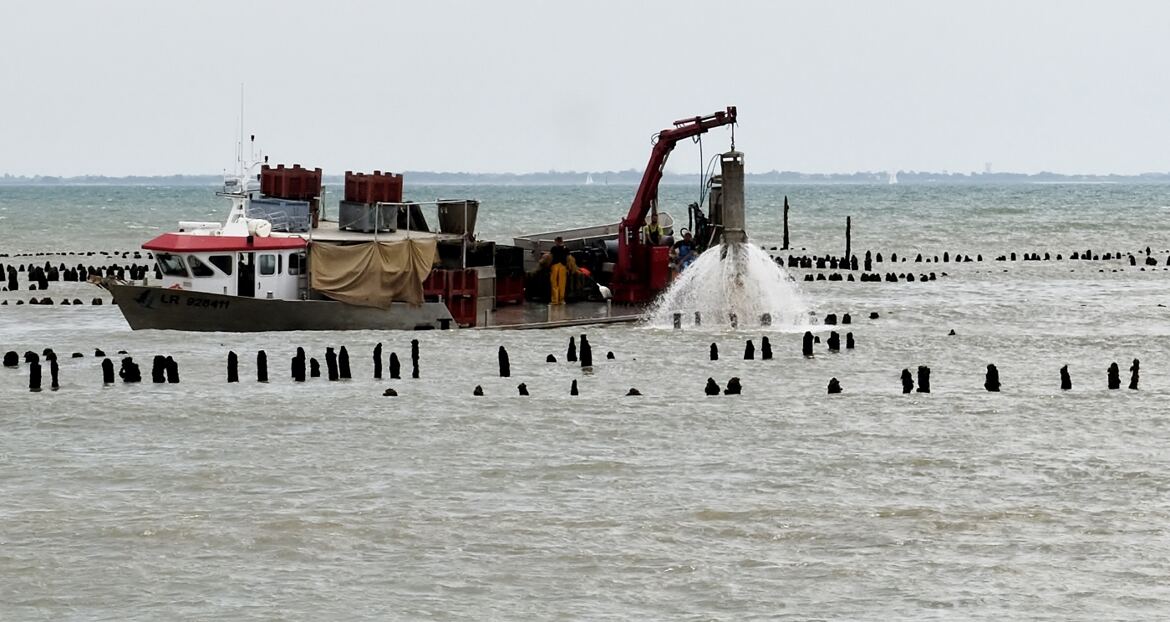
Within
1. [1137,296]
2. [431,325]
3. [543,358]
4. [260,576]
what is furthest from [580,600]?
[1137,296]

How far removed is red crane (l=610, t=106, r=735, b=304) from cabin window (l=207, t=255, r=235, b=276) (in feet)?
36.1

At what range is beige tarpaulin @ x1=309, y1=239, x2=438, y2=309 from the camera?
141 ft

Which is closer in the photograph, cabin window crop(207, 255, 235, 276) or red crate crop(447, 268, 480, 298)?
cabin window crop(207, 255, 235, 276)

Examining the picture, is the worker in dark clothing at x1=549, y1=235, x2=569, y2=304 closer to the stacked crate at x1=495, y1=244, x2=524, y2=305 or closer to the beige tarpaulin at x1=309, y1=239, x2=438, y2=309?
the stacked crate at x1=495, y1=244, x2=524, y2=305

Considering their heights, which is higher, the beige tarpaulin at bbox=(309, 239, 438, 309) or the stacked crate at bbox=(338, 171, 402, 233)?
the stacked crate at bbox=(338, 171, 402, 233)

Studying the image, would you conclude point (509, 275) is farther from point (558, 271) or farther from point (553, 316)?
point (553, 316)

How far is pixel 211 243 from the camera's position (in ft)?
139

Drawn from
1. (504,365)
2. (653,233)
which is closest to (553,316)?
(653,233)

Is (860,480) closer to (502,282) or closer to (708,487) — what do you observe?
(708,487)

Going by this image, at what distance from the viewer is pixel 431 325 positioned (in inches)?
1751

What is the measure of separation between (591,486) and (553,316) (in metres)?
20.8

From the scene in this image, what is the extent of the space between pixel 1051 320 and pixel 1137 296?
10386mm

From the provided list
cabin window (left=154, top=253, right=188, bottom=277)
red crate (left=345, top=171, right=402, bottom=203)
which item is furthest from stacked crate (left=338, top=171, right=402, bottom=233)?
cabin window (left=154, top=253, right=188, bottom=277)

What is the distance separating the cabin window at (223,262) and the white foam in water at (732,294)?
36.2 ft
